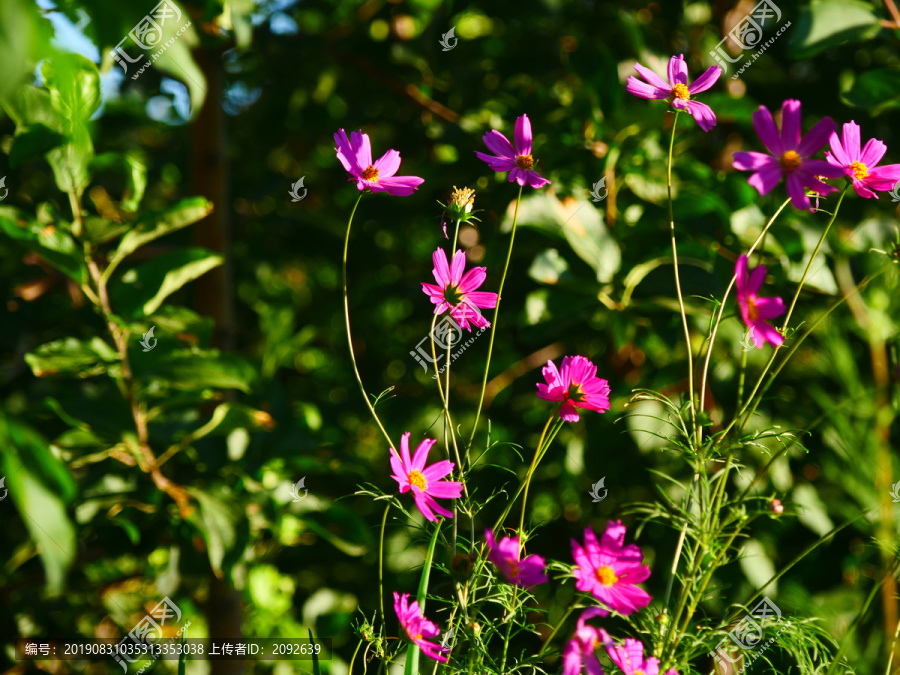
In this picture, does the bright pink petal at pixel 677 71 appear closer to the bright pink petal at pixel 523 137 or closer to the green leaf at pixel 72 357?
the bright pink petal at pixel 523 137

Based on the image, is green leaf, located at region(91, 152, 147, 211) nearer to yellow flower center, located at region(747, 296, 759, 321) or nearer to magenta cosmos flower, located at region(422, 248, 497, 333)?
magenta cosmos flower, located at region(422, 248, 497, 333)

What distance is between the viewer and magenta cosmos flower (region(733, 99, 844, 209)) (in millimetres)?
397

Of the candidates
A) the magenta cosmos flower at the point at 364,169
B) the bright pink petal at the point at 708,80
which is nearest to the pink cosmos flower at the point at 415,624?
the magenta cosmos flower at the point at 364,169

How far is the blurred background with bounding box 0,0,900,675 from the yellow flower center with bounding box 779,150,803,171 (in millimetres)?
202

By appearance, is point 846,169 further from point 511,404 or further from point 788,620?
point 511,404

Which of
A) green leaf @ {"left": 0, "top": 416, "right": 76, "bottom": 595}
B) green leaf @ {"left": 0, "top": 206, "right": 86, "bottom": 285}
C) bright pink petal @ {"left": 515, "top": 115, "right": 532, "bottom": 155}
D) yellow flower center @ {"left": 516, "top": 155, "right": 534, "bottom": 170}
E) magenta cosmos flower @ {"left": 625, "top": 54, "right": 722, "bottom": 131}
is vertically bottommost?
green leaf @ {"left": 0, "top": 206, "right": 86, "bottom": 285}

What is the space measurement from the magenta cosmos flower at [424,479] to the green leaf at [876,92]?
26.9 inches

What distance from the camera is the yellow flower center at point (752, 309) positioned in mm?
420

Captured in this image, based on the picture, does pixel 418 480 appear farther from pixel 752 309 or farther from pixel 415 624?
pixel 752 309

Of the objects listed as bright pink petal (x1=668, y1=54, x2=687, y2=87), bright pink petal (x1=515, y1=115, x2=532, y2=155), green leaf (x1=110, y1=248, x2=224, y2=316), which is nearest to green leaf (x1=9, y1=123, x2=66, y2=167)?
green leaf (x1=110, y1=248, x2=224, y2=316)

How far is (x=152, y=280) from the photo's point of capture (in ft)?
2.47

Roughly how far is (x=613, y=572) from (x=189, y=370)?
0.52m

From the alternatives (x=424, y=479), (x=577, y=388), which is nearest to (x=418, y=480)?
(x=424, y=479)

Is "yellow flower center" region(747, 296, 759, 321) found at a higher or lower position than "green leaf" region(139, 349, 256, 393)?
higher
